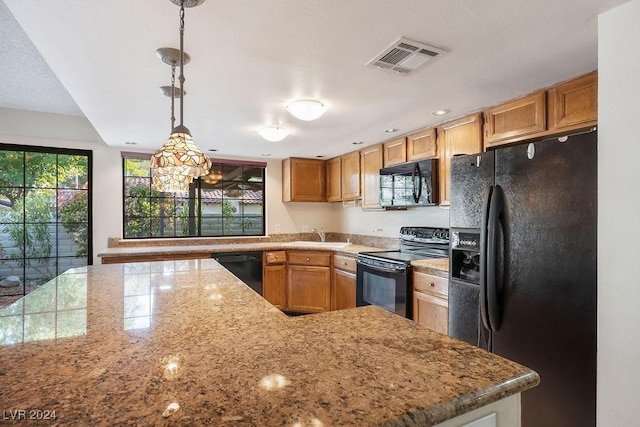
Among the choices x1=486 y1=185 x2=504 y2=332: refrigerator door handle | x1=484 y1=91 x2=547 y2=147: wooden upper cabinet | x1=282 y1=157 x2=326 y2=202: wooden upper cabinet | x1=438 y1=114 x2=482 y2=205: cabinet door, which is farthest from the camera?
x1=282 y1=157 x2=326 y2=202: wooden upper cabinet

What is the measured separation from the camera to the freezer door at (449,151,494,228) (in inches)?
75.4

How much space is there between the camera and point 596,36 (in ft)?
5.07

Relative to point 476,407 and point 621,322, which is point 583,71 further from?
point 476,407

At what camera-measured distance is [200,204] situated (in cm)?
446

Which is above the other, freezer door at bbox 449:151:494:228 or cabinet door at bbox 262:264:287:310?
freezer door at bbox 449:151:494:228

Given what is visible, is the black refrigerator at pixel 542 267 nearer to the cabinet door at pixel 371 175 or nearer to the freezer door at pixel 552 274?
the freezer door at pixel 552 274

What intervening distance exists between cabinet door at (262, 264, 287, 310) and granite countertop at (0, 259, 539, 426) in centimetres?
290

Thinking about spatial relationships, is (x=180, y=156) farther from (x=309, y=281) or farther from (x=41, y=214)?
(x=41, y=214)

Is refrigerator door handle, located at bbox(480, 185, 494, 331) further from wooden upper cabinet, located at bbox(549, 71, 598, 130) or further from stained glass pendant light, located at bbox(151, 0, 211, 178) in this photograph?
stained glass pendant light, located at bbox(151, 0, 211, 178)

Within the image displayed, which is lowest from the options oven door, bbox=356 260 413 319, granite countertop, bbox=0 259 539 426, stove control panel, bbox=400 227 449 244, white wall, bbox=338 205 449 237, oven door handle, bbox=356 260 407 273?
oven door, bbox=356 260 413 319

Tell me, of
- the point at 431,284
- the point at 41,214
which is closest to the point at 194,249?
the point at 41,214

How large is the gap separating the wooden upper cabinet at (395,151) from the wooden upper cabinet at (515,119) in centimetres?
91

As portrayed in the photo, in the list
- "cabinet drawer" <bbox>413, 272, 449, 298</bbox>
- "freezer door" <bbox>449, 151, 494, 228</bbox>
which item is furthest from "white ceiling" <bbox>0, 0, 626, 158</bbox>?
"cabinet drawer" <bbox>413, 272, 449, 298</bbox>

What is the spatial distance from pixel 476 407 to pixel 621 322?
1.19 metres
